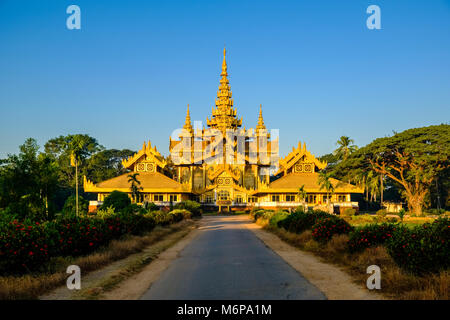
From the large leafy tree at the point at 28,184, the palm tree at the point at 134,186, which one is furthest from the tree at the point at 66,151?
the large leafy tree at the point at 28,184

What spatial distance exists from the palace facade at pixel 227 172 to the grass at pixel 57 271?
41306 millimetres

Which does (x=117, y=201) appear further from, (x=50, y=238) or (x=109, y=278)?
(x=109, y=278)

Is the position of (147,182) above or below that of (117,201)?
above

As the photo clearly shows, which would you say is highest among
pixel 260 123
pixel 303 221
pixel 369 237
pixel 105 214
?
pixel 260 123

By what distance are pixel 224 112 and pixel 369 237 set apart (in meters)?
71.1

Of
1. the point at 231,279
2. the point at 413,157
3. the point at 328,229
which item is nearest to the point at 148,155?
the point at 413,157

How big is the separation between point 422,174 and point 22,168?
162 feet

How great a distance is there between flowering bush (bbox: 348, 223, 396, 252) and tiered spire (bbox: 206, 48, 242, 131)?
→ 67410 mm

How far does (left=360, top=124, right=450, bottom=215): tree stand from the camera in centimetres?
5131

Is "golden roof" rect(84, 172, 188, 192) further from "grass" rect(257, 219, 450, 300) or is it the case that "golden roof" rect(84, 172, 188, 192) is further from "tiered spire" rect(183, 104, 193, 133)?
"grass" rect(257, 219, 450, 300)

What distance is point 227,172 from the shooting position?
73.6 m

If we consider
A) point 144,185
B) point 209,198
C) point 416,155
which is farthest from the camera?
point 209,198

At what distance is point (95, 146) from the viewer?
96.6 metres

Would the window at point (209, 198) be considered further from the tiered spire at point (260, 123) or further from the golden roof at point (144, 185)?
the tiered spire at point (260, 123)
